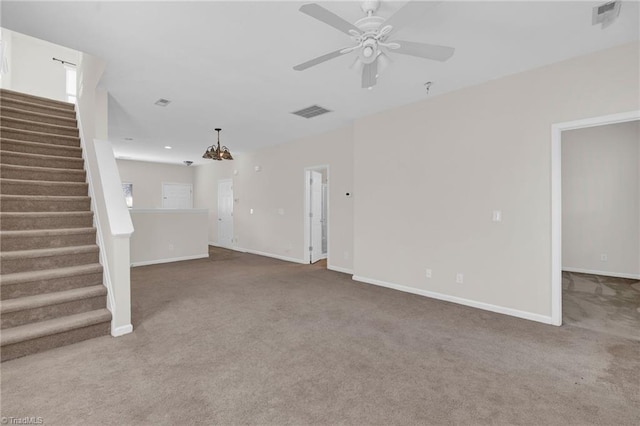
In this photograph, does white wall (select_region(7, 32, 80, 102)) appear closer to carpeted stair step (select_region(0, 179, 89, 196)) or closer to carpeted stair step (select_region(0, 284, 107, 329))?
carpeted stair step (select_region(0, 179, 89, 196))

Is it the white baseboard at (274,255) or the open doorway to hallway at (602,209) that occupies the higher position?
the open doorway to hallway at (602,209)

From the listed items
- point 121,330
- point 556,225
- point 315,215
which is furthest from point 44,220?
point 556,225

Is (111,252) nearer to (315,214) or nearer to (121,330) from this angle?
(121,330)

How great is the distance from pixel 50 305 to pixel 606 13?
500 centimetres

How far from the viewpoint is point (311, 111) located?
4.54 m

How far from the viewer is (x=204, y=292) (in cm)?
420

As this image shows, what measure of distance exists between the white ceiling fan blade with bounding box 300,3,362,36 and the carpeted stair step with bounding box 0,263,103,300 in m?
3.08

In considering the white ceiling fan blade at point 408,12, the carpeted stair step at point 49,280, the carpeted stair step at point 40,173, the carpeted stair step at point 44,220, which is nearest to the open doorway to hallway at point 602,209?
the white ceiling fan blade at point 408,12

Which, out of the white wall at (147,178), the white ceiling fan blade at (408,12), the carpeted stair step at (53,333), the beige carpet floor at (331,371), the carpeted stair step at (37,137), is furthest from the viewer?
the white wall at (147,178)

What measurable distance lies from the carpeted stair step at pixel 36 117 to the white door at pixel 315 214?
4.01 metres

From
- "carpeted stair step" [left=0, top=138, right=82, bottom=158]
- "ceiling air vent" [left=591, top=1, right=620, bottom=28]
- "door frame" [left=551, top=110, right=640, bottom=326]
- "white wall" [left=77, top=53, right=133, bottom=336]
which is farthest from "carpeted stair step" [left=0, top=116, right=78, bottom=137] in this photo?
"door frame" [left=551, top=110, right=640, bottom=326]

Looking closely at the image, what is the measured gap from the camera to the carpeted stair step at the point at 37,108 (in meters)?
4.03

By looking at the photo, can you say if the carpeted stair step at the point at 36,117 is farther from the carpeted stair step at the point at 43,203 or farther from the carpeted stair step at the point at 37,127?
the carpeted stair step at the point at 43,203

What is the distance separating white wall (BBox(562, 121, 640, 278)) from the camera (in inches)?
192
